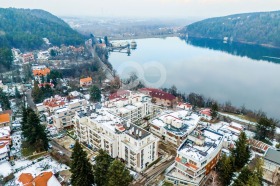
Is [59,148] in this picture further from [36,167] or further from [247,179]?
[247,179]

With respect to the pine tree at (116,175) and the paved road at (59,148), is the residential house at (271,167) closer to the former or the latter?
the pine tree at (116,175)

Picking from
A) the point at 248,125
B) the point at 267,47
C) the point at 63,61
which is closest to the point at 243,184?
the point at 248,125

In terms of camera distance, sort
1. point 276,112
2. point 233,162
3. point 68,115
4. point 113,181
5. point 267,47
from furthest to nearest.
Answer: point 267,47 → point 276,112 → point 68,115 → point 233,162 → point 113,181

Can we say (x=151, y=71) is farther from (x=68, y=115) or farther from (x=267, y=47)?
(x=267, y=47)

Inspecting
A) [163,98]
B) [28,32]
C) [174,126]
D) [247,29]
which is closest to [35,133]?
[174,126]

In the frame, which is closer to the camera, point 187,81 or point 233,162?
point 233,162
